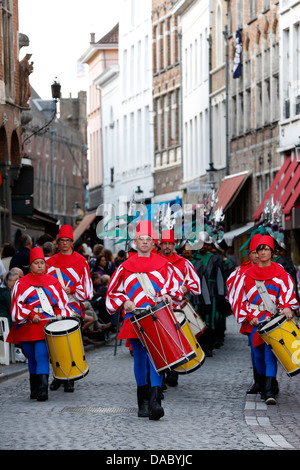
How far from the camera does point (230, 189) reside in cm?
4856

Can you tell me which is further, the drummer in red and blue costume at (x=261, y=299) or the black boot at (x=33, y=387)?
the black boot at (x=33, y=387)

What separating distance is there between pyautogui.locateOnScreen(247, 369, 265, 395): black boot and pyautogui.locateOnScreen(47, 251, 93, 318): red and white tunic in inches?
99.3

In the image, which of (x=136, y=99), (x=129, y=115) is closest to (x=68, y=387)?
(x=136, y=99)

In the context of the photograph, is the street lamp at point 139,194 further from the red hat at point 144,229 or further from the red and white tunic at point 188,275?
the red hat at point 144,229

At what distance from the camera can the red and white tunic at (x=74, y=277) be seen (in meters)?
16.7

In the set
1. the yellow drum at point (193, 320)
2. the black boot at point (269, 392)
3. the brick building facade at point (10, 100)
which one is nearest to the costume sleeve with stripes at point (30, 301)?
the black boot at point (269, 392)

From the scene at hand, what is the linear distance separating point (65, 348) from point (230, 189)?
34288mm

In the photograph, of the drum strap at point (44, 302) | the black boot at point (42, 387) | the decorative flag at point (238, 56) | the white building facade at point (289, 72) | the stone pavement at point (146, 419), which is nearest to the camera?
the stone pavement at point (146, 419)

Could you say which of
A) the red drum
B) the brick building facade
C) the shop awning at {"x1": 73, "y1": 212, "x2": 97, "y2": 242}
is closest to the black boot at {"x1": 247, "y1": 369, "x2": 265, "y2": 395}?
the red drum

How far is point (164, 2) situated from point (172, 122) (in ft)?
18.4

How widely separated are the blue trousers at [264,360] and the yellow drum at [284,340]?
0.43 meters

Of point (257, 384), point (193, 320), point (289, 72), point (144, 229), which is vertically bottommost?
point (257, 384)

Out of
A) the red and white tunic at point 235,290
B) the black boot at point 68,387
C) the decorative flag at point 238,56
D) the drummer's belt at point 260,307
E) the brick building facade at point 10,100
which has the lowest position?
the black boot at point 68,387

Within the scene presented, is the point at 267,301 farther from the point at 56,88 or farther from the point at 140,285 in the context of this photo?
the point at 56,88
